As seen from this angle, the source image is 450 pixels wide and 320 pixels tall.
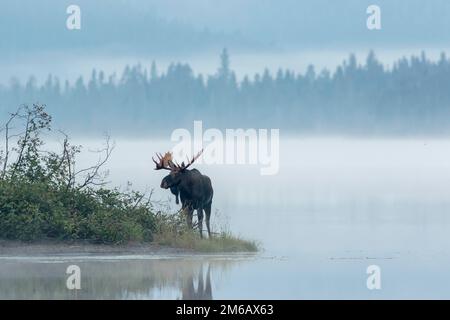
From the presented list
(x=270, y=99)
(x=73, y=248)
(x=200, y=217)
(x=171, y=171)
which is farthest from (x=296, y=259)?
(x=270, y=99)

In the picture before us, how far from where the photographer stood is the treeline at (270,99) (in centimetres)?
11900

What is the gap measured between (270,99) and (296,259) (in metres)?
97.9

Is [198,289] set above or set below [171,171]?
below

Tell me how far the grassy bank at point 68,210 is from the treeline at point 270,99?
85669mm

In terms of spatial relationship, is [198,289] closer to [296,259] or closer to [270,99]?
[296,259]

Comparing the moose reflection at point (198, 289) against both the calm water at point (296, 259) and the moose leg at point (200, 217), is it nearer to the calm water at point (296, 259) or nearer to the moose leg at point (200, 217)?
the calm water at point (296, 259)

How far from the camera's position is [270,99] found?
125938 mm

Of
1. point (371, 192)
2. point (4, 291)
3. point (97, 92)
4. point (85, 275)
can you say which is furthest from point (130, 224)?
point (97, 92)

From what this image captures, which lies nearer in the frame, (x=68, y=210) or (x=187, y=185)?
(x=68, y=210)

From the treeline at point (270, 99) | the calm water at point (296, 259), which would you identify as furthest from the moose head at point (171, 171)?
the treeline at point (270, 99)

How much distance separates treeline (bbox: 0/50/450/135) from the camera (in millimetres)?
119000

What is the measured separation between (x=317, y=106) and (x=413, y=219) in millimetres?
88213

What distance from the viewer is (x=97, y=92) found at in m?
119

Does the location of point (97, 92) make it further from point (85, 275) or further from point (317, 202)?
point (85, 275)
